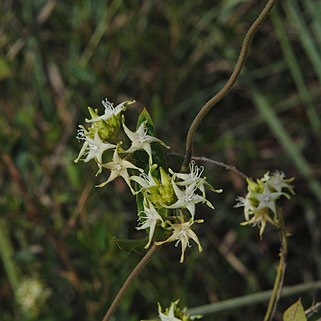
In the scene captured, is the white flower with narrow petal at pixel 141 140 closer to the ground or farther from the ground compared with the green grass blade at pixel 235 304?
farther from the ground

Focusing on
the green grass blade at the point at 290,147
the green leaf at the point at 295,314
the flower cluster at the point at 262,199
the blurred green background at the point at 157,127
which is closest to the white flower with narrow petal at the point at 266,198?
the flower cluster at the point at 262,199

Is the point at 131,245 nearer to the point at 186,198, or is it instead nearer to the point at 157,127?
the point at 186,198

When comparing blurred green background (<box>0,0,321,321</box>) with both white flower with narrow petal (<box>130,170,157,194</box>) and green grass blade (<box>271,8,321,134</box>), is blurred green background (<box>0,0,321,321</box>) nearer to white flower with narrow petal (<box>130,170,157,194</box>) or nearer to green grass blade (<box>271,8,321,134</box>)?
green grass blade (<box>271,8,321,134</box>)

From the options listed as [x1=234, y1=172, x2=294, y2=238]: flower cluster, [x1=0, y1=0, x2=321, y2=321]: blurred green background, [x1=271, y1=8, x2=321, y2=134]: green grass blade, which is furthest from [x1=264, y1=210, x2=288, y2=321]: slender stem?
[x1=271, y1=8, x2=321, y2=134]: green grass blade

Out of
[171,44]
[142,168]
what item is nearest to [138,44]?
[171,44]

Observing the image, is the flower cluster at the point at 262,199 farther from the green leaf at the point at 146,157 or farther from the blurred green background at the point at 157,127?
the blurred green background at the point at 157,127

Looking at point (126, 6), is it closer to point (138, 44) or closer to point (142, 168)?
point (138, 44)
